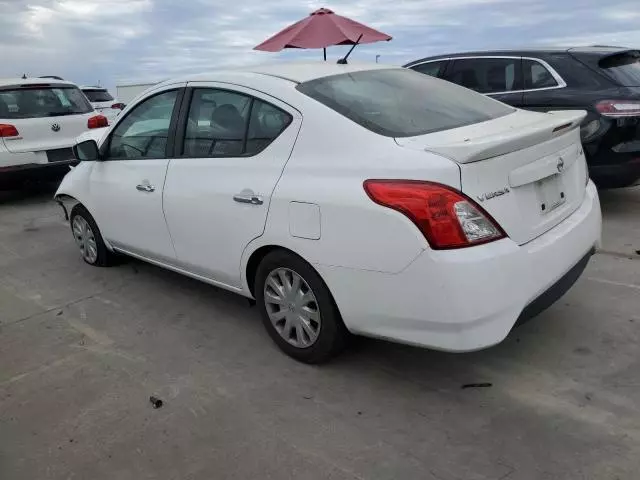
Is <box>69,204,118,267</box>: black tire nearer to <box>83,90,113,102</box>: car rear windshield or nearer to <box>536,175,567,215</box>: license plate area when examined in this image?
<box>536,175,567,215</box>: license plate area

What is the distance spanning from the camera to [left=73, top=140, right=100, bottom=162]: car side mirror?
14.8ft

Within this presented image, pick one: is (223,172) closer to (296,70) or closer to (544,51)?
(296,70)

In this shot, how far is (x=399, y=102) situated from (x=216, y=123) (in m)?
1.13

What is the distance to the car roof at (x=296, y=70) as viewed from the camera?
338cm

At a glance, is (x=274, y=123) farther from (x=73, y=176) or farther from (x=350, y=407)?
(x=73, y=176)

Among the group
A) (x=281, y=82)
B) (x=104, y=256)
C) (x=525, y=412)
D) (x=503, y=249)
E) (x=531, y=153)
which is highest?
(x=281, y=82)

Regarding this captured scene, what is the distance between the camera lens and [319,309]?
301 cm

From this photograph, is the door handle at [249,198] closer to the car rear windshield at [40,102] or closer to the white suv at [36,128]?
the white suv at [36,128]

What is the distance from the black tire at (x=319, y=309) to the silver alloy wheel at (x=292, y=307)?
0.08 ft

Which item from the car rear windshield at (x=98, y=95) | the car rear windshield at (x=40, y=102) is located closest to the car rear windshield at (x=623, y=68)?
the car rear windshield at (x=40, y=102)

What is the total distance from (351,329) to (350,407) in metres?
0.38

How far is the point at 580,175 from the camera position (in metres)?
3.34

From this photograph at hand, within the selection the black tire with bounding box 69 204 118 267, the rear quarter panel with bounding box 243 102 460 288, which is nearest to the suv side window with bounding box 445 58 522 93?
the rear quarter panel with bounding box 243 102 460 288

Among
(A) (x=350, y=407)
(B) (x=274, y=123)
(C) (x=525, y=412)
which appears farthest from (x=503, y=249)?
(B) (x=274, y=123)
